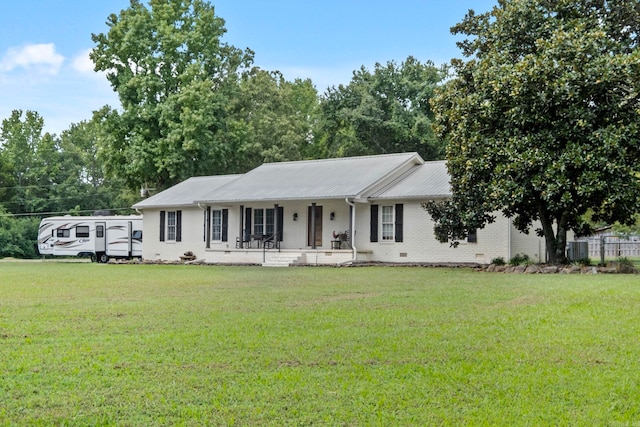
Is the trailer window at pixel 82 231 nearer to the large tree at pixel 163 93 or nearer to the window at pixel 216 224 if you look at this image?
the large tree at pixel 163 93

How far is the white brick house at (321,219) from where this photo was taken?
82.1 feet

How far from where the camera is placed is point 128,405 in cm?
514

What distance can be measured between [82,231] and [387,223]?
57.9 feet

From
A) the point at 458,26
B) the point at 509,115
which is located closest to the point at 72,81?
the point at 458,26

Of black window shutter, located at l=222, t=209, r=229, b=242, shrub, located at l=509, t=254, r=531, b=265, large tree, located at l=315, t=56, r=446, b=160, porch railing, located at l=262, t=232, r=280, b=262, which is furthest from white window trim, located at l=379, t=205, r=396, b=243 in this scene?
large tree, located at l=315, t=56, r=446, b=160

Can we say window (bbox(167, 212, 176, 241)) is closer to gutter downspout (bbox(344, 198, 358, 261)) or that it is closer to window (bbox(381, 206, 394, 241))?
gutter downspout (bbox(344, 198, 358, 261))

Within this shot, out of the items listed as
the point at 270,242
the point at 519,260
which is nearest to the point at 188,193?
the point at 270,242

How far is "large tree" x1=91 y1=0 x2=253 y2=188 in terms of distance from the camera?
130 feet

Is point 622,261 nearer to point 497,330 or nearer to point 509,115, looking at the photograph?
point 509,115

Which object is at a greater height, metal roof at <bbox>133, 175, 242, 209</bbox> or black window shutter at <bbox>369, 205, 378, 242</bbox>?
metal roof at <bbox>133, 175, 242, 209</bbox>

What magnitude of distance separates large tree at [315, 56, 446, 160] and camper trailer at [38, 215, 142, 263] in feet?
51.8

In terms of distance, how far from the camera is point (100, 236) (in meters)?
35.8

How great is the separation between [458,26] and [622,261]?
28.3 feet

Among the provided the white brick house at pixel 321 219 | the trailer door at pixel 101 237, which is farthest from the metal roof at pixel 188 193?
the trailer door at pixel 101 237
